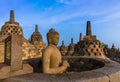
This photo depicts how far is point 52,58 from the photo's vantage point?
3.62 metres

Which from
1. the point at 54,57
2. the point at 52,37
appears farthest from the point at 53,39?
the point at 54,57

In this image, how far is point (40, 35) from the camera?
18141 millimetres

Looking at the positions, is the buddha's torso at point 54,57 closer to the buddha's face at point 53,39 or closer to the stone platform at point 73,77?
the buddha's face at point 53,39

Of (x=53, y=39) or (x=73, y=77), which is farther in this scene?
(x=53, y=39)

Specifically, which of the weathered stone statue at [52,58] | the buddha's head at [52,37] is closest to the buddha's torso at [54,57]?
the weathered stone statue at [52,58]

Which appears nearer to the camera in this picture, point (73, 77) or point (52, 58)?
point (73, 77)

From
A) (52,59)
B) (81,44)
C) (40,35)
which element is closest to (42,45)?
(40,35)

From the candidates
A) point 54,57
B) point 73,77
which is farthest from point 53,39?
point 73,77

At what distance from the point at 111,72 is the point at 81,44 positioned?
7902 mm

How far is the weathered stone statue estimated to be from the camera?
3.39 meters

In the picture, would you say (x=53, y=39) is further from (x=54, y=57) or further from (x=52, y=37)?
(x=54, y=57)

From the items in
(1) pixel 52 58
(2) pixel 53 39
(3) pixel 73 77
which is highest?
(2) pixel 53 39

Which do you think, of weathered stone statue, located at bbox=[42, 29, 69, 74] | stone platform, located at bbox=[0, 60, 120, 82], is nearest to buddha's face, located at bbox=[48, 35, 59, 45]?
weathered stone statue, located at bbox=[42, 29, 69, 74]

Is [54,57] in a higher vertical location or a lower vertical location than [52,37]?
lower
